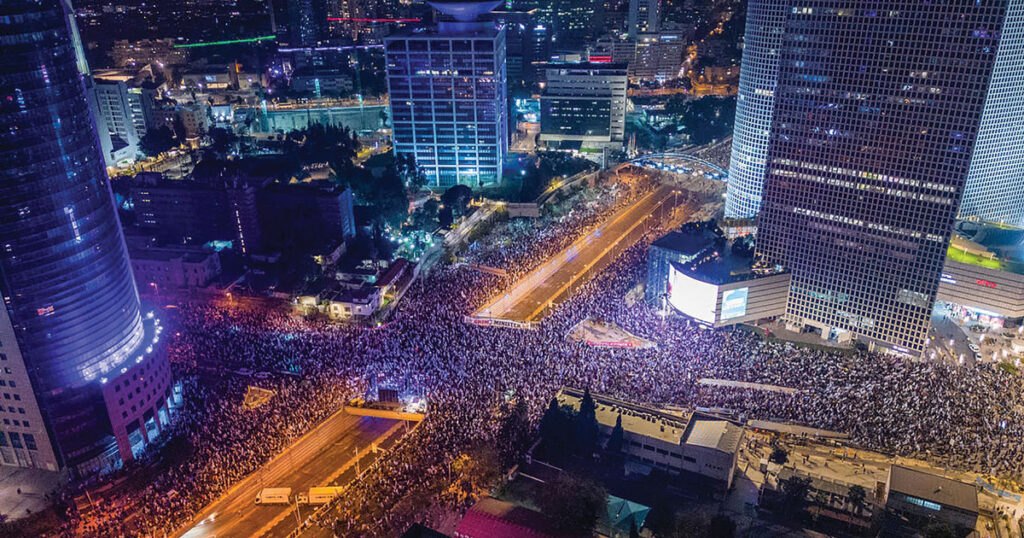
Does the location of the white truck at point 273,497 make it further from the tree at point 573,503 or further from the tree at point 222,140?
the tree at point 222,140

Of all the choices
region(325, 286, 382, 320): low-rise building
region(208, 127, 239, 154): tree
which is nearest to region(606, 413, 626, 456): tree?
region(325, 286, 382, 320): low-rise building

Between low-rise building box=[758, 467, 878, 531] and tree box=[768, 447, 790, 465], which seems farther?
tree box=[768, 447, 790, 465]

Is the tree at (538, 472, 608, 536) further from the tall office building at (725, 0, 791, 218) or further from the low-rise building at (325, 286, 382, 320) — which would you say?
the tall office building at (725, 0, 791, 218)

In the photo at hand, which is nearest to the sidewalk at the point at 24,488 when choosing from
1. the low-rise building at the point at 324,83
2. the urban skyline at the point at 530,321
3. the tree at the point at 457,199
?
the urban skyline at the point at 530,321

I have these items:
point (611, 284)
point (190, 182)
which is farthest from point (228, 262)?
point (611, 284)

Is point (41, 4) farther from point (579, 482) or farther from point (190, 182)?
point (579, 482)
